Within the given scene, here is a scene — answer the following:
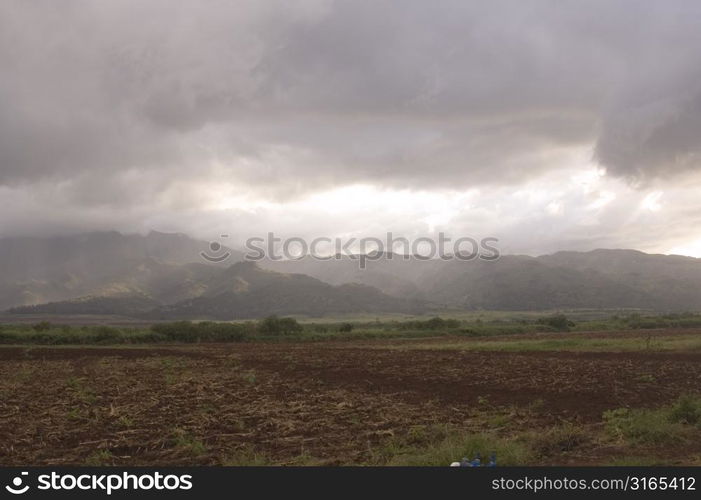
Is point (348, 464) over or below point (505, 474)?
below

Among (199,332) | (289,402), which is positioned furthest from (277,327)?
(289,402)

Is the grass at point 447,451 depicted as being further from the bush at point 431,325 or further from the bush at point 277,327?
the bush at point 431,325

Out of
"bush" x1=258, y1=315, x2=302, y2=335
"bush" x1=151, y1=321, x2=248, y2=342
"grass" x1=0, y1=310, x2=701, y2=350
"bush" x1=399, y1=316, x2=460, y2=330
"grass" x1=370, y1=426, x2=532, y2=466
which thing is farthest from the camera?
"bush" x1=399, y1=316, x2=460, y2=330

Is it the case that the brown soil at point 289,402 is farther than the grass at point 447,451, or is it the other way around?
the brown soil at point 289,402

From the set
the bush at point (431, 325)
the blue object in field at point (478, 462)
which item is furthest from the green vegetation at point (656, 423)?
the bush at point (431, 325)

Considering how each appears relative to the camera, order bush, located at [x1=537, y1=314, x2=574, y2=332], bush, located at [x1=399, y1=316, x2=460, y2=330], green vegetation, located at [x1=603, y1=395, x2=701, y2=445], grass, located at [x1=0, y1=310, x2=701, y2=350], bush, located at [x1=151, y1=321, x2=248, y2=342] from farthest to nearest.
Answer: bush, located at [x1=399, y1=316, x2=460, y2=330] < bush, located at [x1=537, y1=314, x2=574, y2=332] < bush, located at [x1=151, y1=321, x2=248, y2=342] < grass, located at [x1=0, y1=310, x2=701, y2=350] < green vegetation, located at [x1=603, y1=395, x2=701, y2=445]

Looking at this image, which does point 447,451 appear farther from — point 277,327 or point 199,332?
point 277,327

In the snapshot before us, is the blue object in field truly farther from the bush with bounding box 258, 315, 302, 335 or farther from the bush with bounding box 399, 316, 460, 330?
the bush with bounding box 399, 316, 460, 330

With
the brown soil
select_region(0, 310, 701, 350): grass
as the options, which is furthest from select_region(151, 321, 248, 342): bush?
the brown soil

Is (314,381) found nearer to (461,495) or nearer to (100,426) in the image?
(100,426)

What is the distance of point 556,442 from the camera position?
12500 mm

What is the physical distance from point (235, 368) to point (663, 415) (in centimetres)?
2784

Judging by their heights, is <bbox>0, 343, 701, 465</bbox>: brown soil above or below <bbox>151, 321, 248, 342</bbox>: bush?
above

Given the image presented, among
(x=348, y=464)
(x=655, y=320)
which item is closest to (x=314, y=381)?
(x=348, y=464)
